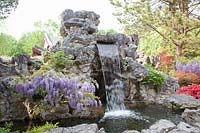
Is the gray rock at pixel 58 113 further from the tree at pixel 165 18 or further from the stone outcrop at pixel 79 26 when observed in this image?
the tree at pixel 165 18

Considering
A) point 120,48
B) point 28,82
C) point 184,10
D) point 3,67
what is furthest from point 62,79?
point 184,10

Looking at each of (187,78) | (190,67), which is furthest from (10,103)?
(190,67)

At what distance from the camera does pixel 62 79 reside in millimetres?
7469

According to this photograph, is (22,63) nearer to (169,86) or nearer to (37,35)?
(169,86)

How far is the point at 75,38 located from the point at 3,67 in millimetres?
3170

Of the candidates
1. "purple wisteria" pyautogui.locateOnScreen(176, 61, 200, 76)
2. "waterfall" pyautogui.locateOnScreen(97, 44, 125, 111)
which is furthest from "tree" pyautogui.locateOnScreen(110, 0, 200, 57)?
"waterfall" pyautogui.locateOnScreen(97, 44, 125, 111)

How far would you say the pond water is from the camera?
290 inches

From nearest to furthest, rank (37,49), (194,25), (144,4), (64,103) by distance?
1. (64,103)
2. (194,25)
3. (144,4)
4. (37,49)

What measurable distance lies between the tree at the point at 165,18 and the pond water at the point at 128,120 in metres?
8.09

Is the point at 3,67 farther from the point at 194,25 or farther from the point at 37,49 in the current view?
the point at 37,49

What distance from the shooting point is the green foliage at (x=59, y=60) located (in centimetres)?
959

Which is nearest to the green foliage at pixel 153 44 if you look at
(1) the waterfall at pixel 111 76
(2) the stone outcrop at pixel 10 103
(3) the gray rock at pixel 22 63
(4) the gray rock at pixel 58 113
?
(1) the waterfall at pixel 111 76

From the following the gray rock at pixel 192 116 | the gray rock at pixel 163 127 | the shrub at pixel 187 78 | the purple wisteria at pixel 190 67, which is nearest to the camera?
the gray rock at pixel 163 127

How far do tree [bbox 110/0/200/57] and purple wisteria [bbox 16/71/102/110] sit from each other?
1012 cm
